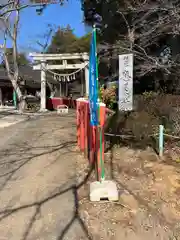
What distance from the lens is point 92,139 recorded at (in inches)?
255

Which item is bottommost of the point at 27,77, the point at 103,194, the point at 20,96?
the point at 103,194

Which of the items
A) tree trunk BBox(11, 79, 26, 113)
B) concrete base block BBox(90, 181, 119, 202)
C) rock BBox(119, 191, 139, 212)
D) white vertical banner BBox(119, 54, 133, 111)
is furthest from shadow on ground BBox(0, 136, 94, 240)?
tree trunk BBox(11, 79, 26, 113)

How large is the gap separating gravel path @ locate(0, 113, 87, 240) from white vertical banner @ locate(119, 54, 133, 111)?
A: 1895mm

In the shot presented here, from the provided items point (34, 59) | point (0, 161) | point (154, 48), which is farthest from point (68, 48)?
point (0, 161)

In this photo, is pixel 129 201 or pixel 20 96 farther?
pixel 20 96

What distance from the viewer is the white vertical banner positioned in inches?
338

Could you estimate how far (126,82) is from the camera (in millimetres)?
8648

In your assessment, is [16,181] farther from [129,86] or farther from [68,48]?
[68,48]

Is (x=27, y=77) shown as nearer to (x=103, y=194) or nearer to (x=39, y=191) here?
(x=39, y=191)

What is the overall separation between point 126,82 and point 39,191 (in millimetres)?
4459

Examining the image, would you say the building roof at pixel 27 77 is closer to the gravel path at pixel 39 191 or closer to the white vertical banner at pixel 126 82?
the gravel path at pixel 39 191

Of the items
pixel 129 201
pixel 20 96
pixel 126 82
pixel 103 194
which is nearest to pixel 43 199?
pixel 103 194

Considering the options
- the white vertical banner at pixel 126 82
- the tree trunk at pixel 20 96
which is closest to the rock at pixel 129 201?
the white vertical banner at pixel 126 82

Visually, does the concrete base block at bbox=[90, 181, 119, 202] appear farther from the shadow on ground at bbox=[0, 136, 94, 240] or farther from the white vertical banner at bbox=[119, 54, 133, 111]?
the white vertical banner at bbox=[119, 54, 133, 111]
